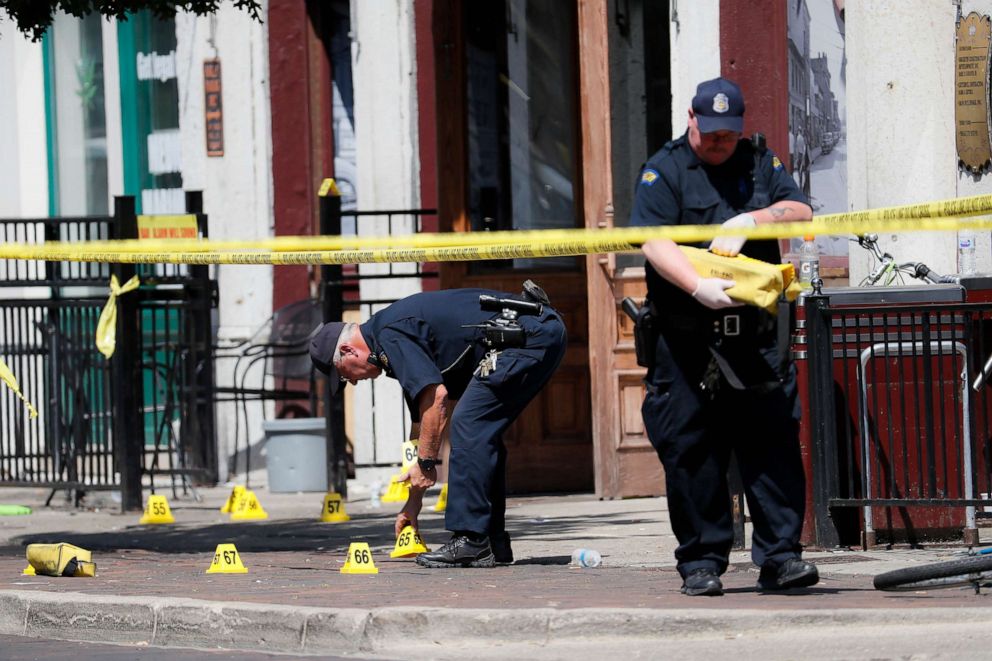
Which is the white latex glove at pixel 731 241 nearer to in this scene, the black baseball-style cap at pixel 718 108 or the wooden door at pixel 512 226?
the black baseball-style cap at pixel 718 108

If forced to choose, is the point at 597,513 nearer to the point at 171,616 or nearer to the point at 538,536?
the point at 538,536

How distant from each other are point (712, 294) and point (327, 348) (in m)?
2.56

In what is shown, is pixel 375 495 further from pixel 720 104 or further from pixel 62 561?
pixel 720 104

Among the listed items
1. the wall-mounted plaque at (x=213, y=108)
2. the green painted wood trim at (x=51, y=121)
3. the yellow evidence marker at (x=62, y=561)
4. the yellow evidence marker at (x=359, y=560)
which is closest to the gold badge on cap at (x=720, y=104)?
the yellow evidence marker at (x=359, y=560)

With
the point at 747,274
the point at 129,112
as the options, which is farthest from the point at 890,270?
the point at 129,112

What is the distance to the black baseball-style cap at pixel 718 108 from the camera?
6.52 meters

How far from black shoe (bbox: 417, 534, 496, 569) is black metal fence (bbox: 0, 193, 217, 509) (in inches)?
175

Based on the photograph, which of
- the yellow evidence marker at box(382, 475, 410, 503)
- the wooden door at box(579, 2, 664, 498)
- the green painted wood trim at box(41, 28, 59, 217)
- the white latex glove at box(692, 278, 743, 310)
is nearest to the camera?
the white latex glove at box(692, 278, 743, 310)

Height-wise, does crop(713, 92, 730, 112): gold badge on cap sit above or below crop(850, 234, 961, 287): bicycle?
above

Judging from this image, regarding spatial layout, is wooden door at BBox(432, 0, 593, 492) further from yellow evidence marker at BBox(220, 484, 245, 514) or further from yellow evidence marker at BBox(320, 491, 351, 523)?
yellow evidence marker at BBox(220, 484, 245, 514)

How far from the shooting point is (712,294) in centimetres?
629

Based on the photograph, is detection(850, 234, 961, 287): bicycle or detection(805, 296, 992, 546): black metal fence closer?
detection(805, 296, 992, 546): black metal fence

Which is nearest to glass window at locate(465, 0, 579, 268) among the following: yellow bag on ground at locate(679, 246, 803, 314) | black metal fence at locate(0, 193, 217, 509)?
black metal fence at locate(0, 193, 217, 509)

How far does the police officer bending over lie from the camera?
8133mm
